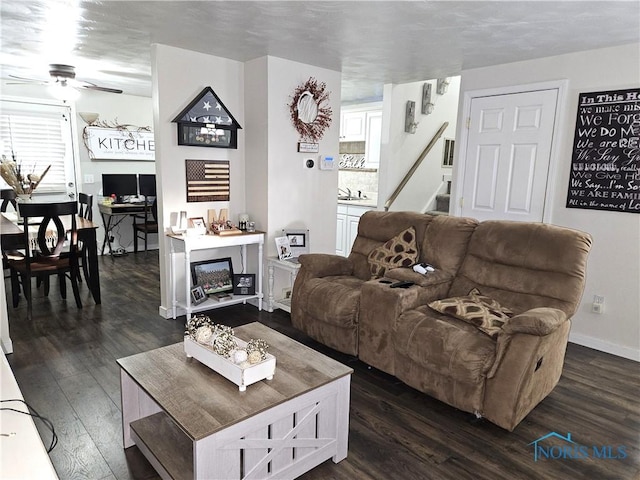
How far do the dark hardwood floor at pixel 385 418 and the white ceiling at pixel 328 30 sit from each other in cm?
230

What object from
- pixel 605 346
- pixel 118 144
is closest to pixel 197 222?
pixel 118 144

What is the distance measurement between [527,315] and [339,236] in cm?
384

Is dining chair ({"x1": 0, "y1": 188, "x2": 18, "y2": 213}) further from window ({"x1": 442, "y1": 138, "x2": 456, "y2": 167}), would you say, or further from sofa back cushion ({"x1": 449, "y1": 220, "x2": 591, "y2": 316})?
window ({"x1": 442, "y1": 138, "x2": 456, "y2": 167})

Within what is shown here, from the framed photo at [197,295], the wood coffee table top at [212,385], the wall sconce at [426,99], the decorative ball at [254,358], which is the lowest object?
the framed photo at [197,295]

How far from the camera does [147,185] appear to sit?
6.43m

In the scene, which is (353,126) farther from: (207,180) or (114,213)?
(114,213)

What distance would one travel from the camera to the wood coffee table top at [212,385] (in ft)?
5.33

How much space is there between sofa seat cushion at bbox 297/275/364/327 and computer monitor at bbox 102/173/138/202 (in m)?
4.13

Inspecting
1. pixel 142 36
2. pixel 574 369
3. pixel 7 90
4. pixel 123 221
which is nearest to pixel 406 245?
pixel 574 369

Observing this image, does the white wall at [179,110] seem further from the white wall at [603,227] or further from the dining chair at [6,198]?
the white wall at [603,227]

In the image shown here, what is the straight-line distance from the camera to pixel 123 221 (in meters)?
6.52

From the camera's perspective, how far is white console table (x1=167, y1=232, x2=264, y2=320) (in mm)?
3652

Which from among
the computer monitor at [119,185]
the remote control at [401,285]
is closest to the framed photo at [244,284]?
the remote control at [401,285]

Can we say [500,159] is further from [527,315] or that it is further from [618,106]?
[527,315]
